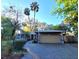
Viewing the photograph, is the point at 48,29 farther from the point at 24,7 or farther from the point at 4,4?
the point at 4,4

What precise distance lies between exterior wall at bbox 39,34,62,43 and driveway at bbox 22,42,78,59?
0.19 feet

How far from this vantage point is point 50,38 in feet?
7.22

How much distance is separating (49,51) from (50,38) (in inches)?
7.0

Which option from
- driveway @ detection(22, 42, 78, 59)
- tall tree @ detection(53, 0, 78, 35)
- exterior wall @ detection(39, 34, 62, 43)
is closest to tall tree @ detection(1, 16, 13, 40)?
driveway @ detection(22, 42, 78, 59)

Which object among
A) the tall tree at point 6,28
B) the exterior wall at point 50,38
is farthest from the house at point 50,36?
the tall tree at point 6,28

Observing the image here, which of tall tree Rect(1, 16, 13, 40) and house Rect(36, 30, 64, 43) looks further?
house Rect(36, 30, 64, 43)

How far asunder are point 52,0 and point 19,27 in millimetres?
571

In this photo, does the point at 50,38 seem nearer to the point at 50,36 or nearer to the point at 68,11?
the point at 50,36

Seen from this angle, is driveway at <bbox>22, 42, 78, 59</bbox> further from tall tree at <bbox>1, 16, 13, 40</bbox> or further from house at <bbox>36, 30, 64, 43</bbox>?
tall tree at <bbox>1, 16, 13, 40</bbox>

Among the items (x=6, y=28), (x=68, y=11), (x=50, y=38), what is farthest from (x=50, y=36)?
(x=6, y=28)

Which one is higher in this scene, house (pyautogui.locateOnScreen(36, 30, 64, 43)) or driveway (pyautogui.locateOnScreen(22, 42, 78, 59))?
house (pyautogui.locateOnScreen(36, 30, 64, 43))

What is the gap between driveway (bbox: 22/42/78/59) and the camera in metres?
2.14

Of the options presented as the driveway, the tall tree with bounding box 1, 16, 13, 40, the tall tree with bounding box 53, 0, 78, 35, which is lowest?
the driveway

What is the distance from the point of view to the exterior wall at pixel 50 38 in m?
2.17
